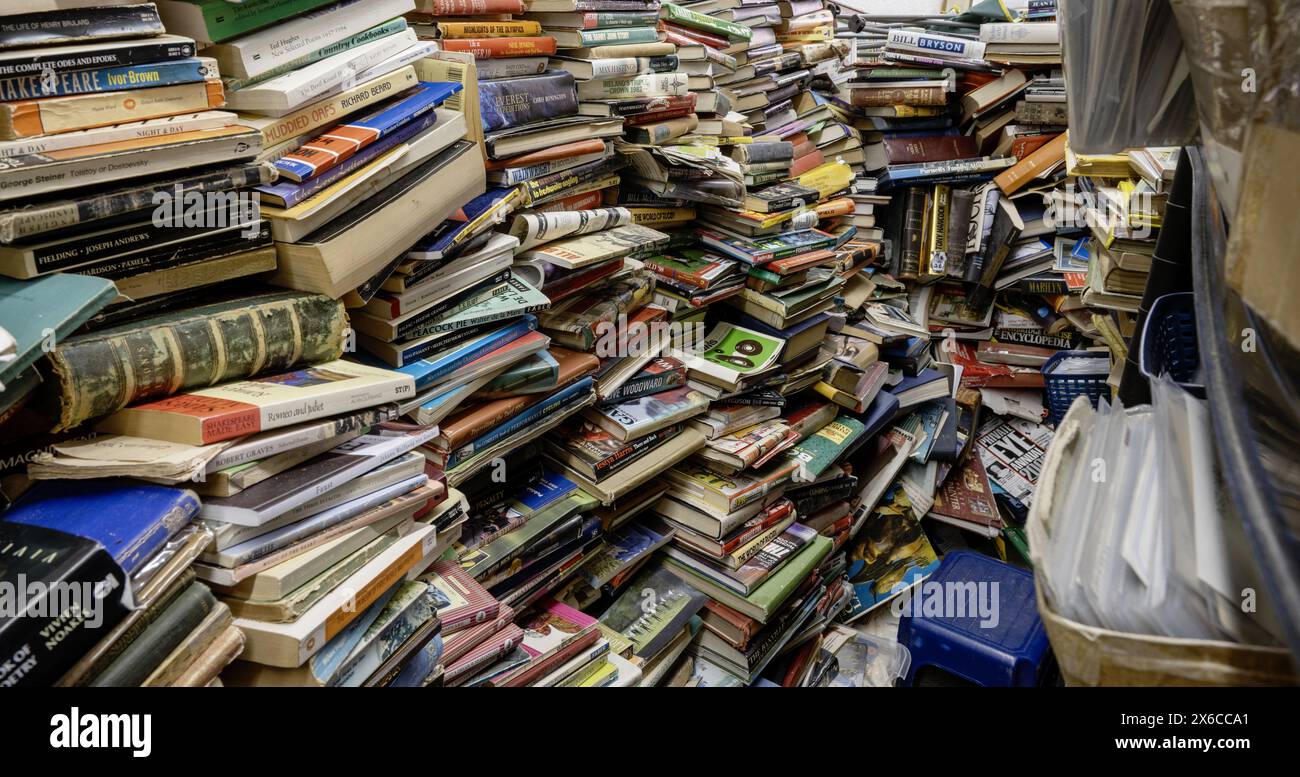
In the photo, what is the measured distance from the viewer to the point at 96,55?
124 cm

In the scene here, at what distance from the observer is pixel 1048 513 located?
34.2 inches

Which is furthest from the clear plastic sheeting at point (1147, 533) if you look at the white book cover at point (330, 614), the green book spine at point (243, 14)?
the green book spine at point (243, 14)

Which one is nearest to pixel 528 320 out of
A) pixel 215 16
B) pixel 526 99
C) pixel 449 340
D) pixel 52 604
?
pixel 449 340

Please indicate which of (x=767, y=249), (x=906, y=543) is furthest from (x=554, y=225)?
(x=906, y=543)

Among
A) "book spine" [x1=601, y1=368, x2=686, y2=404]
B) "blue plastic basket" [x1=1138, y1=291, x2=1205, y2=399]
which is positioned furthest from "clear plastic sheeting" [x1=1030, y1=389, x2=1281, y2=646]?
"book spine" [x1=601, y1=368, x2=686, y2=404]

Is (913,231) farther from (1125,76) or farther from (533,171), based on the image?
(1125,76)

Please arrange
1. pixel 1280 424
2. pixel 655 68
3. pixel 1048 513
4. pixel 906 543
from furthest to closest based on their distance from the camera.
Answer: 1. pixel 906 543
2. pixel 655 68
3. pixel 1048 513
4. pixel 1280 424

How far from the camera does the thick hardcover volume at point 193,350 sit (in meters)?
1.21

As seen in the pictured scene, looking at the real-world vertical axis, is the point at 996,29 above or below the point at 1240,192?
above

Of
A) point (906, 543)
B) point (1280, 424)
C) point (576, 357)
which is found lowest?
point (906, 543)

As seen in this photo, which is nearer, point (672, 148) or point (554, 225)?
point (554, 225)

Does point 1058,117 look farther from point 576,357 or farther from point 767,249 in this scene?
point 576,357

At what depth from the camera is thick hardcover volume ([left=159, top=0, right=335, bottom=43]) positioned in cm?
138
